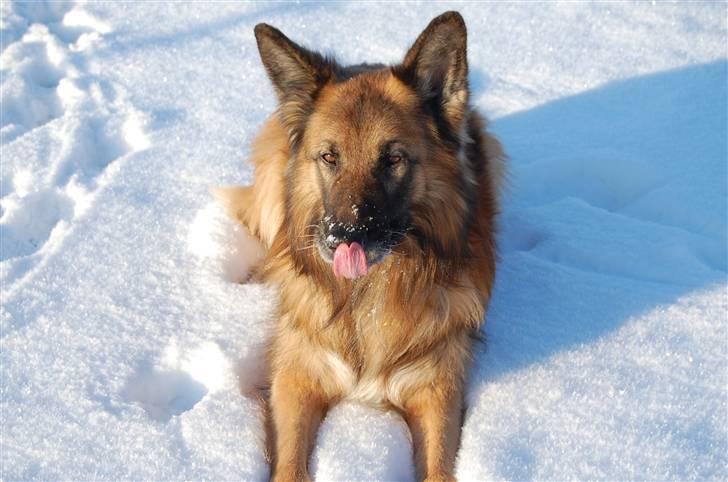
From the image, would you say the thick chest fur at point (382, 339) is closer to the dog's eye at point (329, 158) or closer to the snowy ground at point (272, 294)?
the snowy ground at point (272, 294)

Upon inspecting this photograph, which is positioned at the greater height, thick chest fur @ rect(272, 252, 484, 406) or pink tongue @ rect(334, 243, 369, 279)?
pink tongue @ rect(334, 243, 369, 279)

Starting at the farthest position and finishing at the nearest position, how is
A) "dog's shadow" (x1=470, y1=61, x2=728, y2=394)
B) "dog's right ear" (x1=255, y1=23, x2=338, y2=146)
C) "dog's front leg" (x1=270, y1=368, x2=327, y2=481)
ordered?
"dog's shadow" (x1=470, y1=61, x2=728, y2=394)
"dog's right ear" (x1=255, y1=23, x2=338, y2=146)
"dog's front leg" (x1=270, y1=368, x2=327, y2=481)

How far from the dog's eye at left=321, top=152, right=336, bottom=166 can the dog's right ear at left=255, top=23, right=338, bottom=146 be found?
0.25 metres

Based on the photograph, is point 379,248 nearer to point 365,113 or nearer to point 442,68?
point 365,113

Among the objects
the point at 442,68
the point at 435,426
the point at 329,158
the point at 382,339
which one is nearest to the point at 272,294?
the point at 382,339

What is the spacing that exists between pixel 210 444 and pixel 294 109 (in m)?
1.52

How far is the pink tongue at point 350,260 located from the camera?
2.97 m

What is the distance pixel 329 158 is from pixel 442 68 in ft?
2.07

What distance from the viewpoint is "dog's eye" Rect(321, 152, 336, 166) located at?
319 centimetres

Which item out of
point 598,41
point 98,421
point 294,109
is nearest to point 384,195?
point 294,109

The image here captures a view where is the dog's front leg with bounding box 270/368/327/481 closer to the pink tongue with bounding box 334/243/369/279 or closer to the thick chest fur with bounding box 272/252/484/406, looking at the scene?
the thick chest fur with bounding box 272/252/484/406

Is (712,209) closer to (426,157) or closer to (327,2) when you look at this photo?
(426,157)

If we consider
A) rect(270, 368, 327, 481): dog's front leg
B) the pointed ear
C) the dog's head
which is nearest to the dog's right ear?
the dog's head

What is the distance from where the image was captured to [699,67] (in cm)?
614
